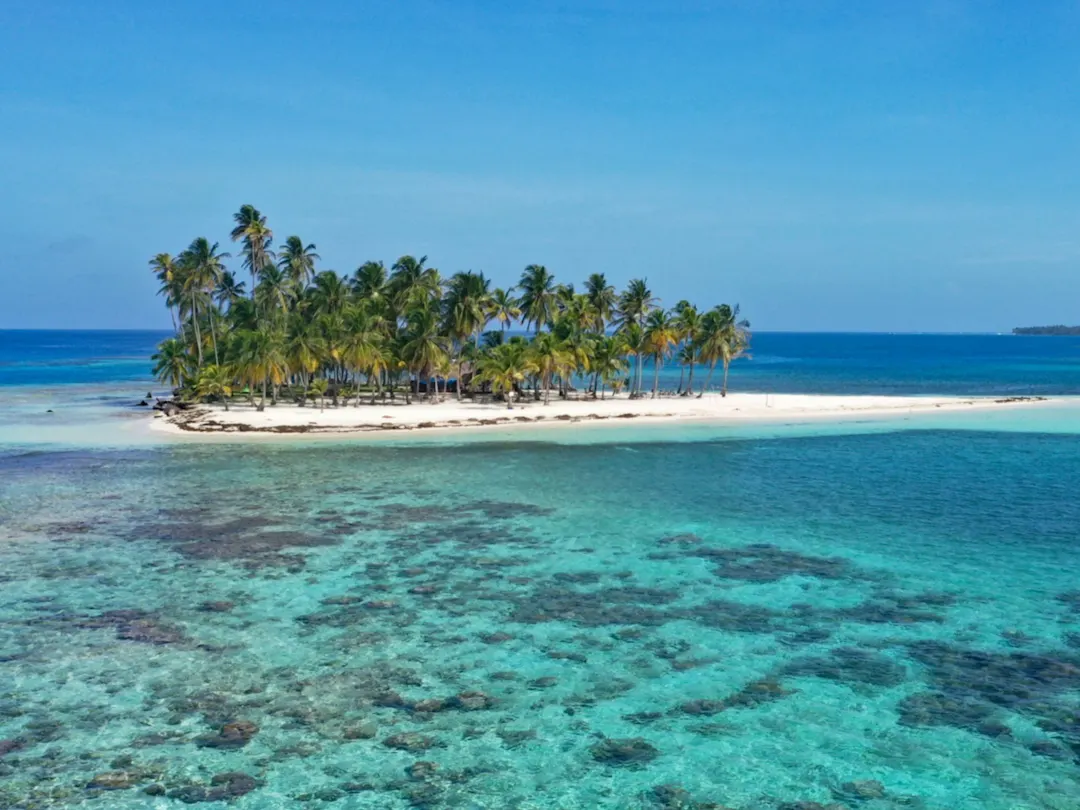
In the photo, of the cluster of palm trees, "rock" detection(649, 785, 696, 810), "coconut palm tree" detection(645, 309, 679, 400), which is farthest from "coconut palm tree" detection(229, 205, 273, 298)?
"rock" detection(649, 785, 696, 810)

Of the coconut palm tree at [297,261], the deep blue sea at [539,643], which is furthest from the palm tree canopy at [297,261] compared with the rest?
the deep blue sea at [539,643]

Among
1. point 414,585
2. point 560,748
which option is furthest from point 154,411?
point 560,748

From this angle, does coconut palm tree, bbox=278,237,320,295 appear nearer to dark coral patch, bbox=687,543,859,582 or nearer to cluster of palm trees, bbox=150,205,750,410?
cluster of palm trees, bbox=150,205,750,410

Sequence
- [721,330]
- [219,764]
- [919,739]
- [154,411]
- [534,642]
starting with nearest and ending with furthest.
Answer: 1. [219,764]
2. [919,739]
3. [534,642]
4. [154,411]
5. [721,330]

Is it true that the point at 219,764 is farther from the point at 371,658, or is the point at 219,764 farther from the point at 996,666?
the point at 996,666

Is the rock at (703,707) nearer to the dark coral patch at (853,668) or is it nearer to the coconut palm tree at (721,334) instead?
the dark coral patch at (853,668)

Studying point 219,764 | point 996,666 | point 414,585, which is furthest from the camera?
point 414,585
